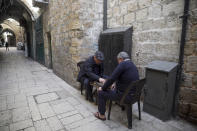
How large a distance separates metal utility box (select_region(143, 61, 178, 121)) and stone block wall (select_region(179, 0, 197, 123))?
0.18 meters

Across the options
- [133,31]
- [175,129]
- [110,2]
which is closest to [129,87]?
[175,129]

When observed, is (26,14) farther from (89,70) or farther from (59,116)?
(59,116)

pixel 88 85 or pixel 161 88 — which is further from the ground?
pixel 161 88

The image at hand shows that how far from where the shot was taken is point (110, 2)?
3.86 m

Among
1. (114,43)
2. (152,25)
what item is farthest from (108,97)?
(152,25)

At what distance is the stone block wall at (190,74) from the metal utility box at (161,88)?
0.18 m

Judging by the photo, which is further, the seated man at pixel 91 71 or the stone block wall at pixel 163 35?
the seated man at pixel 91 71

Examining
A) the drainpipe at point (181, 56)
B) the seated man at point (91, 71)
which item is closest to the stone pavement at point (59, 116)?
the drainpipe at point (181, 56)

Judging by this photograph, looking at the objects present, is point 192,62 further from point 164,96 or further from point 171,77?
point 164,96

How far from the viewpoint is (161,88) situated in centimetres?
237

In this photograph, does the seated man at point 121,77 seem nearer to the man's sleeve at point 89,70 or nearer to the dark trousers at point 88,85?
the man's sleeve at point 89,70

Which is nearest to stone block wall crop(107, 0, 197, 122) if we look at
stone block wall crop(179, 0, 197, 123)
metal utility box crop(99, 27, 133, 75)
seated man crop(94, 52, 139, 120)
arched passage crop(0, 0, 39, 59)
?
stone block wall crop(179, 0, 197, 123)

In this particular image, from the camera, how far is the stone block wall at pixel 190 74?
213 centimetres

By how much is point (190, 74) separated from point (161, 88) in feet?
1.80
